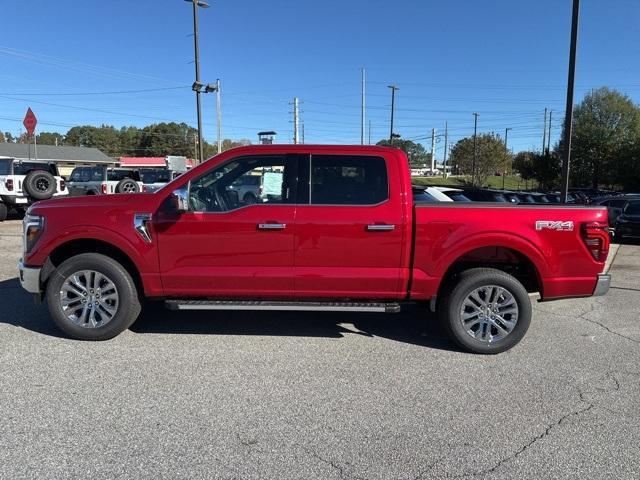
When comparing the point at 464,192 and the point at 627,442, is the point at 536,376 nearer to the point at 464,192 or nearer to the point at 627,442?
the point at 627,442

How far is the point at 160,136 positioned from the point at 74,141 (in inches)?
1123

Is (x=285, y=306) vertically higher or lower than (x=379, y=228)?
lower

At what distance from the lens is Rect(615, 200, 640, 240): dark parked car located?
1516cm

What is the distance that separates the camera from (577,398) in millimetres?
3912

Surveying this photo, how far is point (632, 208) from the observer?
621 inches

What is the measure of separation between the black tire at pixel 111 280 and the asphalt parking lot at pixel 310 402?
0.56 ft

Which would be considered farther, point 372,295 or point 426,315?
point 426,315

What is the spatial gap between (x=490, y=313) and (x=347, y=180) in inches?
72.5

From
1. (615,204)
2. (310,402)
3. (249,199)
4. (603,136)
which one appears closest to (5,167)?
(249,199)

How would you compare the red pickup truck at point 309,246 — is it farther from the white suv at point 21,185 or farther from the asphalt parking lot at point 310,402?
the white suv at point 21,185

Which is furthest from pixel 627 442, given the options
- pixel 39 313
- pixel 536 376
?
pixel 39 313

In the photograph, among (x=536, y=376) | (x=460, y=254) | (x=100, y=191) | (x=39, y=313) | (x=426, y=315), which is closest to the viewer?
(x=536, y=376)

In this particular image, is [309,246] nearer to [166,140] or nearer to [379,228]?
[379,228]

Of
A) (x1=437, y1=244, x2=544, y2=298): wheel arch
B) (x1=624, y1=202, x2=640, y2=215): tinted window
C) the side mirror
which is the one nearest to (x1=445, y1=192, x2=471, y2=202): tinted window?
(x1=624, y1=202, x2=640, y2=215): tinted window
